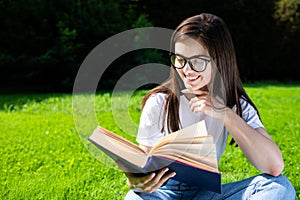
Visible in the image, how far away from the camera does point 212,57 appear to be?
194cm

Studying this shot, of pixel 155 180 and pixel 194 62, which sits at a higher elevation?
pixel 194 62

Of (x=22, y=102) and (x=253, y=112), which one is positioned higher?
(x=253, y=112)

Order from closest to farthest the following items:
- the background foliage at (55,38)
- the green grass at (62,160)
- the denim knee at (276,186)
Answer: the denim knee at (276,186), the green grass at (62,160), the background foliage at (55,38)

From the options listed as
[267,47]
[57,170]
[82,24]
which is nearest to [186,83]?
[57,170]

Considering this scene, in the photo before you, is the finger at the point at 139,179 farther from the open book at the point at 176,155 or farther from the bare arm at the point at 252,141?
the bare arm at the point at 252,141

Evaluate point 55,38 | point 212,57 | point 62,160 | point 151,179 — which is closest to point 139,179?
point 151,179

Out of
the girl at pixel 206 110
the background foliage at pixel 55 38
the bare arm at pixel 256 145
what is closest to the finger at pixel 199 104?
the girl at pixel 206 110

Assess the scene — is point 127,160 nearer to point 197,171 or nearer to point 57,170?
point 197,171

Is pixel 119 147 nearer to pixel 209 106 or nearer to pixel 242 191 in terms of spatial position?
pixel 209 106

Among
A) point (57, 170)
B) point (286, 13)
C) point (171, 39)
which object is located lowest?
point (286, 13)

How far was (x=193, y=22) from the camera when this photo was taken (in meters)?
1.96

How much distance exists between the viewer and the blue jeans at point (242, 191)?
1813mm

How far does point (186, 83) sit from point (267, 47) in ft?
55.8

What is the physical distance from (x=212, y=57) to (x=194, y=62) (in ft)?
0.29
